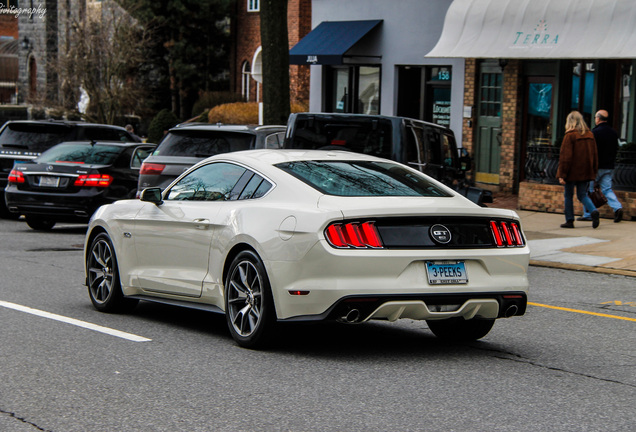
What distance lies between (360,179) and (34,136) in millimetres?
13042

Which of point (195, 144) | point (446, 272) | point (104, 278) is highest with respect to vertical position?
point (195, 144)

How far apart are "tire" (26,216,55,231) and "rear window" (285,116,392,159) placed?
21.0ft

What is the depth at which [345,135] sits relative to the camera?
43.1 ft

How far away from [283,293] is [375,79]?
64.0 feet

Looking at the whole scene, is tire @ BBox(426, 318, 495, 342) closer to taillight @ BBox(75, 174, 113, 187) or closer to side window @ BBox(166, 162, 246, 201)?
side window @ BBox(166, 162, 246, 201)

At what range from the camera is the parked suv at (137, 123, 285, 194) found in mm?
13922

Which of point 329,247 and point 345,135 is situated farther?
point 345,135

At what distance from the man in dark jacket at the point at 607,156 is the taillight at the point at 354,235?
1118 cm

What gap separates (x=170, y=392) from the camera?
615 cm

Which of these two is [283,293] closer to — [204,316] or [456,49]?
[204,316]

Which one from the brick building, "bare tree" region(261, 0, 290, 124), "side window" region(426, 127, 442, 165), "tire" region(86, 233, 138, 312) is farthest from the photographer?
the brick building

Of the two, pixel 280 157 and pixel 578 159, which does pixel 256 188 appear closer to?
pixel 280 157

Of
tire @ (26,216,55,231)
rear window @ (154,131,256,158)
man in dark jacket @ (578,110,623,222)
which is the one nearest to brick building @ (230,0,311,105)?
tire @ (26,216,55,231)

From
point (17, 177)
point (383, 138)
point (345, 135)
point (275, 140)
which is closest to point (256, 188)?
point (383, 138)
